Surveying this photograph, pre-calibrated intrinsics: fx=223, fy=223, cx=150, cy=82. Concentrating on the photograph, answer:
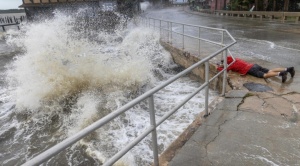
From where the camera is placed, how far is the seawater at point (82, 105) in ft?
16.6

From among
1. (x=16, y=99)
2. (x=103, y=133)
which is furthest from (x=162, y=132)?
(x=16, y=99)

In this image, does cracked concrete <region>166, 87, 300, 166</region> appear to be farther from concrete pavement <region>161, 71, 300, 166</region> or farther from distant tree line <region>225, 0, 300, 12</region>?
distant tree line <region>225, 0, 300, 12</region>

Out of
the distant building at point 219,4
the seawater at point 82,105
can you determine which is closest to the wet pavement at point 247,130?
the seawater at point 82,105

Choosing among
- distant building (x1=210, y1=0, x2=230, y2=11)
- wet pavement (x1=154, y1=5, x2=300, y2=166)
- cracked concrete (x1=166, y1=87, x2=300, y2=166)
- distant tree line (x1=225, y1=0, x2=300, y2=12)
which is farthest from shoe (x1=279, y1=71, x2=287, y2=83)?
distant building (x1=210, y1=0, x2=230, y2=11)

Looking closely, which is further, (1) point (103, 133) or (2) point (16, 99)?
(2) point (16, 99)

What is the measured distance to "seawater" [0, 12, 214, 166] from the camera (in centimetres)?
506

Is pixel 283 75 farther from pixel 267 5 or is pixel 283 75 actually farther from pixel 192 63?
pixel 267 5

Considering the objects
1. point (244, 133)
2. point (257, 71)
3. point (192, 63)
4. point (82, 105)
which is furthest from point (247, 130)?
point (192, 63)

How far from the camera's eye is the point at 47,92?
7.66m

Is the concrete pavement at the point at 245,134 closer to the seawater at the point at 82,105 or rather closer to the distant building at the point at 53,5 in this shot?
the seawater at the point at 82,105

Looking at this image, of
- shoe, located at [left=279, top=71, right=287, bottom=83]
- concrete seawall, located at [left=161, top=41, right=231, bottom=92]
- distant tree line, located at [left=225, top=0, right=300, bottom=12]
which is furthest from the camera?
distant tree line, located at [left=225, top=0, right=300, bottom=12]

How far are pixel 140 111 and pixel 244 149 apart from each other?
3982mm

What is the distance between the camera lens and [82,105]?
7.19 m

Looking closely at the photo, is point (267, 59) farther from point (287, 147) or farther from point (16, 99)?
point (16, 99)
